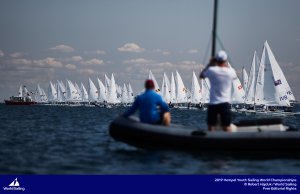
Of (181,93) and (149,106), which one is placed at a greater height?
A: (149,106)

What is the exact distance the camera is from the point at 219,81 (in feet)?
33.2

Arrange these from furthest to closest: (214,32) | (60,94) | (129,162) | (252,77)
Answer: (60,94), (252,77), (214,32), (129,162)

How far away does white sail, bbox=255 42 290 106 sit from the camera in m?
43.7

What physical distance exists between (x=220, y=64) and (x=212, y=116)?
1260 mm

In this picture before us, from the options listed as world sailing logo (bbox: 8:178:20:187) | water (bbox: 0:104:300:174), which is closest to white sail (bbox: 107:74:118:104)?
water (bbox: 0:104:300:174)

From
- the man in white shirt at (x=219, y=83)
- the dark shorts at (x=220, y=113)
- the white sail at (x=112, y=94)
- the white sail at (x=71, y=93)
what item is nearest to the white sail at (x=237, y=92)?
the dark shorts at (x=220, y=113)

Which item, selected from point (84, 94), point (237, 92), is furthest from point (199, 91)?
point (84, 94)

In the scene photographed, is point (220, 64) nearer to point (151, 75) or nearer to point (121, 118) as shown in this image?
point (121, 118)

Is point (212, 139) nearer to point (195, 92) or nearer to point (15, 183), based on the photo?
point (15, 183)

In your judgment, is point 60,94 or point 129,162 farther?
point 60,94

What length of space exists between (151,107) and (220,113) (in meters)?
1.75

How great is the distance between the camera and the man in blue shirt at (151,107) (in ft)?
35.3

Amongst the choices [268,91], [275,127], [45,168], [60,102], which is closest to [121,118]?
[45,168]

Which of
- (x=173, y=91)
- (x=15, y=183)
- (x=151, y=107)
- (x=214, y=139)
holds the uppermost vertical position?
(x=173, y=91)
